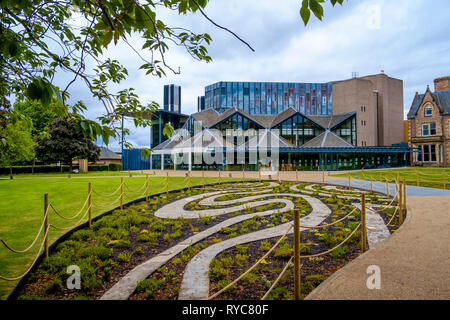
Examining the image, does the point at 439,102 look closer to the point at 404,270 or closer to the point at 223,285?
the point at 404,270

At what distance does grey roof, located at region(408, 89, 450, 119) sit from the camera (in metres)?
40.2

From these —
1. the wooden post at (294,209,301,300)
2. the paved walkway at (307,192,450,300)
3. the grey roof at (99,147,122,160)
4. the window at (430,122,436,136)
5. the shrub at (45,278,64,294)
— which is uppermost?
the window at (430,122,436,136)

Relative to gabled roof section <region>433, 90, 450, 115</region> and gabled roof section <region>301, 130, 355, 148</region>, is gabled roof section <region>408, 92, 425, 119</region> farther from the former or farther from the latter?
gabled roof section <region>301, 130, 355, 148</region>

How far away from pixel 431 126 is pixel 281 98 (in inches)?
999

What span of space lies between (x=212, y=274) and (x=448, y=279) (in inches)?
155

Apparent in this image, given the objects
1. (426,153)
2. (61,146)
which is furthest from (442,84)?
(61,146)

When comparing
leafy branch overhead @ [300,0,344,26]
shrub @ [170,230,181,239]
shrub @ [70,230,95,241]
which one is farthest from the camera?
shrub @ [170,230,181,239]

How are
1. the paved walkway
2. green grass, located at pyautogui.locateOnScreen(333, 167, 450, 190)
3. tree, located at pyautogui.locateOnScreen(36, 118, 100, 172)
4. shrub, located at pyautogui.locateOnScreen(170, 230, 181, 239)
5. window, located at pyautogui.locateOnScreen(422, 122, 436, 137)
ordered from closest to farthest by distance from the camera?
the paved walkway
shrub, located at pyautogui.locateOnScreen(170, 230, 181, 239)
green grass, located at pyautogui.locateOnScreen(333, 167, 450, 190)
tree, located at pyautogui.locateOnScreen(36, 118, 100, 172)
window, located at pyautogui.locateOnScreen(422, 122, 436, 137)

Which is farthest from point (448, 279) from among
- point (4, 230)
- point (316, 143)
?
point (316, 143)

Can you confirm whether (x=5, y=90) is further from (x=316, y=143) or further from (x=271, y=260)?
(x=316, y=143)

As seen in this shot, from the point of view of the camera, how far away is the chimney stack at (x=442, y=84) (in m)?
43.2

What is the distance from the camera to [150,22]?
2.62m

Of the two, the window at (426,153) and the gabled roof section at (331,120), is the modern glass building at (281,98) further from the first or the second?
the window at (426,153)

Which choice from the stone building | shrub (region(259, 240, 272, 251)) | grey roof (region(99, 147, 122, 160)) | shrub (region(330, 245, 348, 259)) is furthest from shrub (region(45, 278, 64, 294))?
grey roof (region(99, 147, 122, 160))
